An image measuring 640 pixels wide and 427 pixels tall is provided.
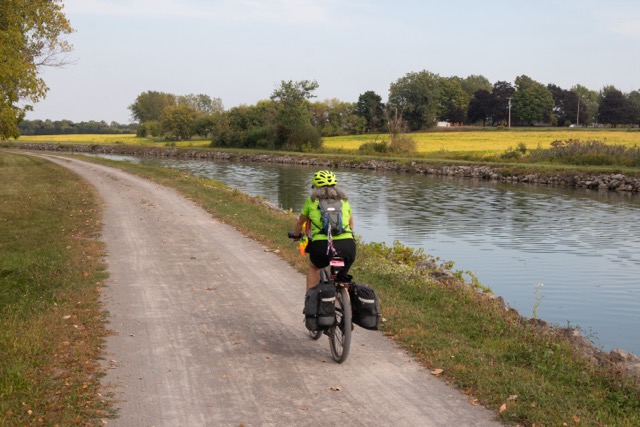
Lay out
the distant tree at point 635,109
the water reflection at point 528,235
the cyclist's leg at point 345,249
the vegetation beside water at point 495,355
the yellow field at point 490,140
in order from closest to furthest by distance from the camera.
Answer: the vegetation beside water at point 495,355, the cyclist's leg at point 345,249, the water reflection at point 528,235, the yellow field at point 490,140, the distant tree at point 635,109

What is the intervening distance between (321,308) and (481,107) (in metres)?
125

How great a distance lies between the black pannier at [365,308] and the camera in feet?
23.3

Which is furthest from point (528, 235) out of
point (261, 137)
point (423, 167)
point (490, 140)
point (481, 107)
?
point (481, 107)

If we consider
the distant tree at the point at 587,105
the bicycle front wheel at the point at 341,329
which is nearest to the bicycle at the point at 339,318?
the bicycle front wheel at the point at 341,329

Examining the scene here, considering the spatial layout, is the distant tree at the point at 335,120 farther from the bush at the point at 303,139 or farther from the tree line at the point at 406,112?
the bush at the point at 303,139

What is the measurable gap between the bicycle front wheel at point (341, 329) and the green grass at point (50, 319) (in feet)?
8.07

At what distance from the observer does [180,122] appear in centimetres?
11288

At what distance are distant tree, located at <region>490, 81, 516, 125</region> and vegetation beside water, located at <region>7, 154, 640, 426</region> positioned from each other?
117634 mm

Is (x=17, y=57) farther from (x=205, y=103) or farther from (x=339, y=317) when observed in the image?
(x=205, y=103)

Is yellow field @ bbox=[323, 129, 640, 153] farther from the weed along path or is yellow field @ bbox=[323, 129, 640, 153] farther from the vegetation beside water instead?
the weed along path

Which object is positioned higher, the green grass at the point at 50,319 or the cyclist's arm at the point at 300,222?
the cyclist's arm at the point at 300,222

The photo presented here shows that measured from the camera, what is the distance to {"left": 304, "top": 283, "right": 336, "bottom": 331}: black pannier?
23.2 feet

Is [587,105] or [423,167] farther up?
[587,105]

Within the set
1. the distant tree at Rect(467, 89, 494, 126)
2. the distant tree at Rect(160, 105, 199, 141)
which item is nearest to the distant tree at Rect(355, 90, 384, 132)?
the distant tree at Rect(467, 89, 494, 126)
